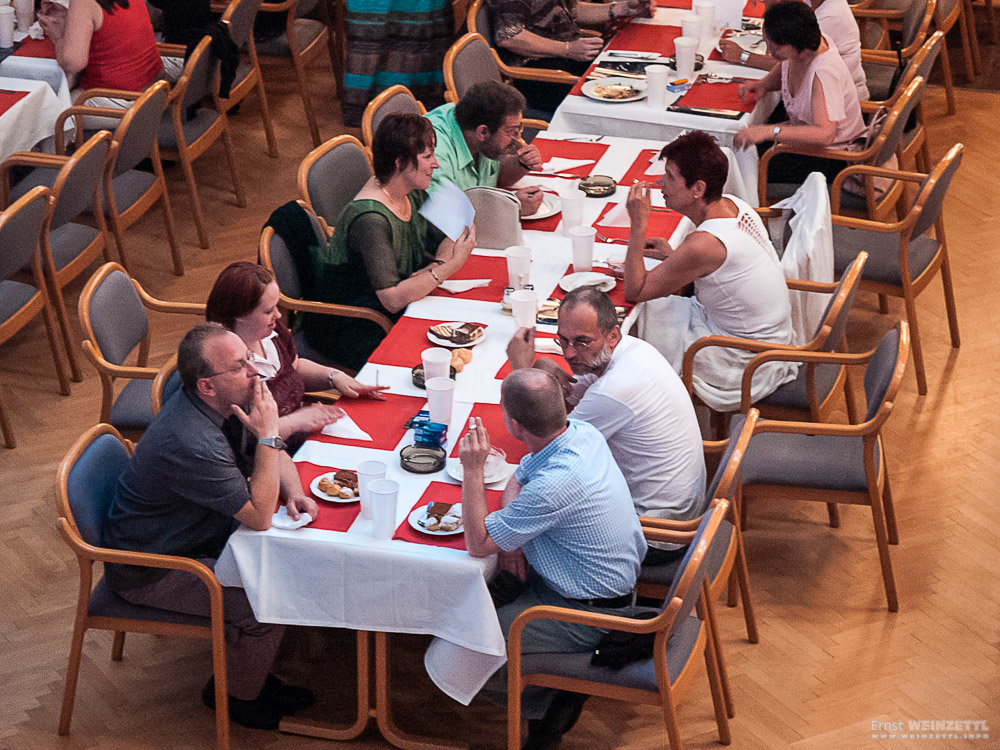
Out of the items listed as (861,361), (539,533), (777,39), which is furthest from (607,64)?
(539,533)

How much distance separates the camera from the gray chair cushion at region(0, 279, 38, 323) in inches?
201

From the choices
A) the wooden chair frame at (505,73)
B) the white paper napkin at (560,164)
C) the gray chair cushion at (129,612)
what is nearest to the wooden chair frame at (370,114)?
the wooden chair frame at (505,73)

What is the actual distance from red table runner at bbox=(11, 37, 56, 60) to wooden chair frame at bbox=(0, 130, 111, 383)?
0.72 m

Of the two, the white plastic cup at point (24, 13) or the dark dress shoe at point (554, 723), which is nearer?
the dark dress shoe at point (554, 723)

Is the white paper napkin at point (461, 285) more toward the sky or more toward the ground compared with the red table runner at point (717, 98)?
more toward the ground

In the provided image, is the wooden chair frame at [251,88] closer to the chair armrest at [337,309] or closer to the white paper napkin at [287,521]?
the chair armrest at [337,309]

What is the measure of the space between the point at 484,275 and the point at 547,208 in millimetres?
602

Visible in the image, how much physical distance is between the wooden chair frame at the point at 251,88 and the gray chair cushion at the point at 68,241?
53.5 inches

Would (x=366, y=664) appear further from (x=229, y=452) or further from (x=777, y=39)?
(x=777, y=39)

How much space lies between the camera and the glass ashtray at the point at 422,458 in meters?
3.70

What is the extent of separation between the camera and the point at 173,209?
7.07 meters

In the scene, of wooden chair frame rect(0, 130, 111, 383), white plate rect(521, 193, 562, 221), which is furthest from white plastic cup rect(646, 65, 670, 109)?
wooden chair frame rect(0, 130, 111, 383)

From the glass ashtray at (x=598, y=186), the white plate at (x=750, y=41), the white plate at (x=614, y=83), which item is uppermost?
the white plate at (x=750, y=41)

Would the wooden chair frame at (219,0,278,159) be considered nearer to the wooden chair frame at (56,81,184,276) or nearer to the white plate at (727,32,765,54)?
the wooden chair frame at (56,81,184,276)
